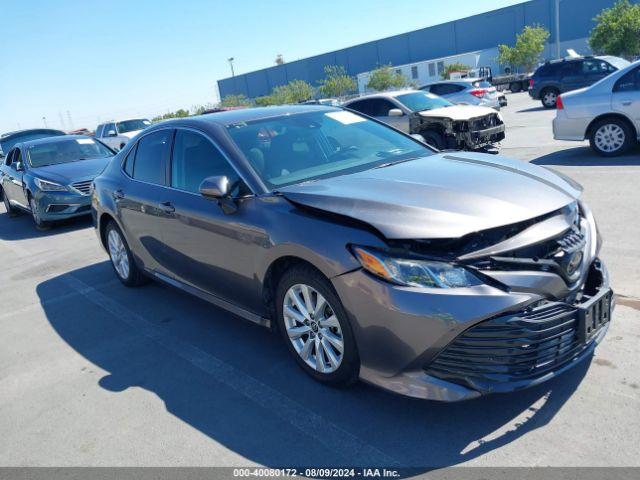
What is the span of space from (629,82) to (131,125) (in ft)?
63.3

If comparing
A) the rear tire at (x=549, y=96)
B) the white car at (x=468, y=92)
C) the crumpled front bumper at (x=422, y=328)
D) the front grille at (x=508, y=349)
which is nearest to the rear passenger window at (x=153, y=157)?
the crumpled front bumper at (x=422, y=328)

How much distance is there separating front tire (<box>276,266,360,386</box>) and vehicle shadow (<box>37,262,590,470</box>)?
16 centimetres

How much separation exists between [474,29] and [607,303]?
2997 inches

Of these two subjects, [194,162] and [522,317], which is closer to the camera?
[522,317]

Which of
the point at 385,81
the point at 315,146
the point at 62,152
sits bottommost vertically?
the point at 385,81

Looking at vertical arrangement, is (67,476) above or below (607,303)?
below

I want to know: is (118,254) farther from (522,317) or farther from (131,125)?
(131,125)

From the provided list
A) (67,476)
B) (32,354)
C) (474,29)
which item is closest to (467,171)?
(67,476)

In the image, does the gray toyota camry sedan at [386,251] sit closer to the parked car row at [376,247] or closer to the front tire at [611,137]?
the parked car row at [376,247]

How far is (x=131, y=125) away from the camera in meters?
23.4

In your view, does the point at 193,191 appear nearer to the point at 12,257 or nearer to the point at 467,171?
the point at 467,171

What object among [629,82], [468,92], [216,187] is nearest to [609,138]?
[629,82]

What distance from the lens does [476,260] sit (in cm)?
282

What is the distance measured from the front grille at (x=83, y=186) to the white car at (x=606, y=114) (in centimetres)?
822
